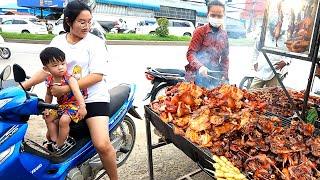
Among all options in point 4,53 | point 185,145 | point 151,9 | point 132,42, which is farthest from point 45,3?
point 185,145

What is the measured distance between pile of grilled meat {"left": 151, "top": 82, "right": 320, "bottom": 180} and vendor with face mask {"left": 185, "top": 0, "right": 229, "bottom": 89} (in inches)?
54.7

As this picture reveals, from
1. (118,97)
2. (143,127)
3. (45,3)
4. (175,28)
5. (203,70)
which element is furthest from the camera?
(45,3)

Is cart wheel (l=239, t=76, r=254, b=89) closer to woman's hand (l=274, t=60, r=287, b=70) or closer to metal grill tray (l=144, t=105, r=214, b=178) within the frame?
woman's hand (l=274, t=60, r=287, b=70)

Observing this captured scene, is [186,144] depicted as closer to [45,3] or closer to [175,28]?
[175,28]

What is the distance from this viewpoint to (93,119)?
276cm

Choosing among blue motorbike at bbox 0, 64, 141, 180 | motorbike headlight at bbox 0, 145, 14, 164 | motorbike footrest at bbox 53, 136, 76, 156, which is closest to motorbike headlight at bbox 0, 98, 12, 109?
blue motorbike at bbox 0, 64, 141, 180

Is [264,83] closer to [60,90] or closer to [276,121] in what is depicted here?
[276,121]

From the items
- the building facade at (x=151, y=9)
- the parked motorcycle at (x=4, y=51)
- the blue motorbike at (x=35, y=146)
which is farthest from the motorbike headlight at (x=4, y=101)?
the building facade at (x=151, y=9)

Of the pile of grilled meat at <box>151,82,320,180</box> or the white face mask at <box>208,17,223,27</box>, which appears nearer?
the pile of grilled meat at <box>151,82,320,180</box>

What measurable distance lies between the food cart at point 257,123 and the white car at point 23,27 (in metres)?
22.1

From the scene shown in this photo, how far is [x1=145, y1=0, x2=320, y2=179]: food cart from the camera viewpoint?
2.14 m

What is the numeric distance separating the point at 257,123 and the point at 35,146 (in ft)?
5.97

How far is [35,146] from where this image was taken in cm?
271

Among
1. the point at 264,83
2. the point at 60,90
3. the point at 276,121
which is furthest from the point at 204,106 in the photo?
the point at 264,83
